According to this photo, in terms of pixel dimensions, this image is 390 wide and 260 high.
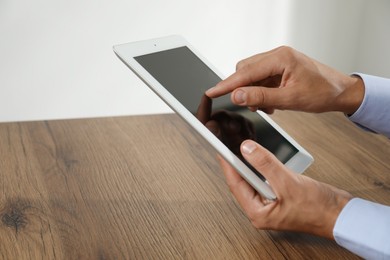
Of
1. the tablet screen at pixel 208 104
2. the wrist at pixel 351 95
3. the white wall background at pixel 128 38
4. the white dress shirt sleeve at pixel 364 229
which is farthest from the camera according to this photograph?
the white wall background at pixel 128 38

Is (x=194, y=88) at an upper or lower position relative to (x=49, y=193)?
upper

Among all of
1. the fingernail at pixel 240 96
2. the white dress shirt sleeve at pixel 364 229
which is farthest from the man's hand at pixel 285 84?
the white dress shirt sleeve at pixel 364 229

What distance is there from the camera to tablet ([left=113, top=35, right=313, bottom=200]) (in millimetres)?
745

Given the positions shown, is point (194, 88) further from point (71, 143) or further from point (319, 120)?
point (319, 120)

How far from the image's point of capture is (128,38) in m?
1.94

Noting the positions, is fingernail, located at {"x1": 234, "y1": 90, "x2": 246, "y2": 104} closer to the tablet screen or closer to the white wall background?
the tablet screen

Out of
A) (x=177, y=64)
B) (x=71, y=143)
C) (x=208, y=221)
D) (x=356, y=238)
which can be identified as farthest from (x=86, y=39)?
(x=356, y=238)

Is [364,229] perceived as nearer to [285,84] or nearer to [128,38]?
A: [285,84]

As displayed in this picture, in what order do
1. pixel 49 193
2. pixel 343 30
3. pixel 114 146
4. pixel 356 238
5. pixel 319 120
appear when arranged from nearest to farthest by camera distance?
pixel 356 238, pixel 49 193, pixel 114 146, pixel 319 120, pixel 343 30

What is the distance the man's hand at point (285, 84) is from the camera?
0.82 m

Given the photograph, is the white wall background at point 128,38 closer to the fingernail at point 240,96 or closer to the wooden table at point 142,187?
the wooden table at point 142,187

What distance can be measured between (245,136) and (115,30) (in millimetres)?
1177

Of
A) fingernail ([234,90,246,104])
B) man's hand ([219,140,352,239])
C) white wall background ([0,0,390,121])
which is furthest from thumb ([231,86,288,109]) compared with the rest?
white wall background ([0,0,390,121])

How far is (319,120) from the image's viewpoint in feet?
3.77
